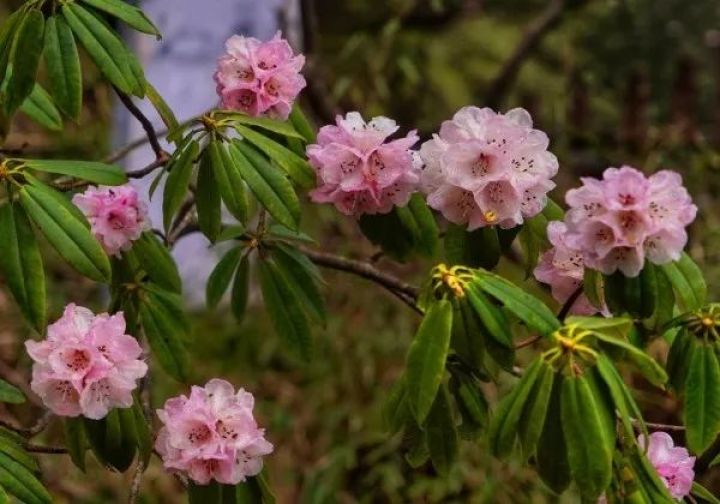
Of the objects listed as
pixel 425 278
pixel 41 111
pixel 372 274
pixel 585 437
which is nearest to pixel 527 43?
pixel 372 274

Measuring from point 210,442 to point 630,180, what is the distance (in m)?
0.36

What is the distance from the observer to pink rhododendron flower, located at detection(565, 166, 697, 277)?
0.60m

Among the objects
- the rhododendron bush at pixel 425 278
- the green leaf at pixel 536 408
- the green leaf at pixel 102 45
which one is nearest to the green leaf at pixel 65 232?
the rhododendron bush at pixel 425 278

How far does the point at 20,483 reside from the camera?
700 millimetres

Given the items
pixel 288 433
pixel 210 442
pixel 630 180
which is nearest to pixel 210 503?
pixel 210 442

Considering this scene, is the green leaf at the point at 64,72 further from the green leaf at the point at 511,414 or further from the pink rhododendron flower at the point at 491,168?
the green leaf at the point at 511,414

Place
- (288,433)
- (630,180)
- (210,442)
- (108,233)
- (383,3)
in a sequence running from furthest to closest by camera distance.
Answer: (383,3) → (288,433) → (108,233) → (210,442) → (630,180)

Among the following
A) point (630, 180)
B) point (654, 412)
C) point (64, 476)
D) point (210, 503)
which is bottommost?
point (64, 476)

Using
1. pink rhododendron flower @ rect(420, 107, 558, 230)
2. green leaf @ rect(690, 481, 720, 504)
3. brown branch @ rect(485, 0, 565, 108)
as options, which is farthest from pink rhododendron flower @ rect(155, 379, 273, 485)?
brown branch @ rect(485, 0, 565, 108)

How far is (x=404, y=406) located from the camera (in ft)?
2.36

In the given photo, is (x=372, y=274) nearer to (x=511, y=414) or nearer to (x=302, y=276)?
(x=302, y=276)

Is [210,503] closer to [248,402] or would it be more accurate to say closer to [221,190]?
[248,402]

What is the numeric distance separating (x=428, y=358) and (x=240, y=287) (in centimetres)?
41

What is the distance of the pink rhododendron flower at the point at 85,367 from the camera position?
0.69 m
